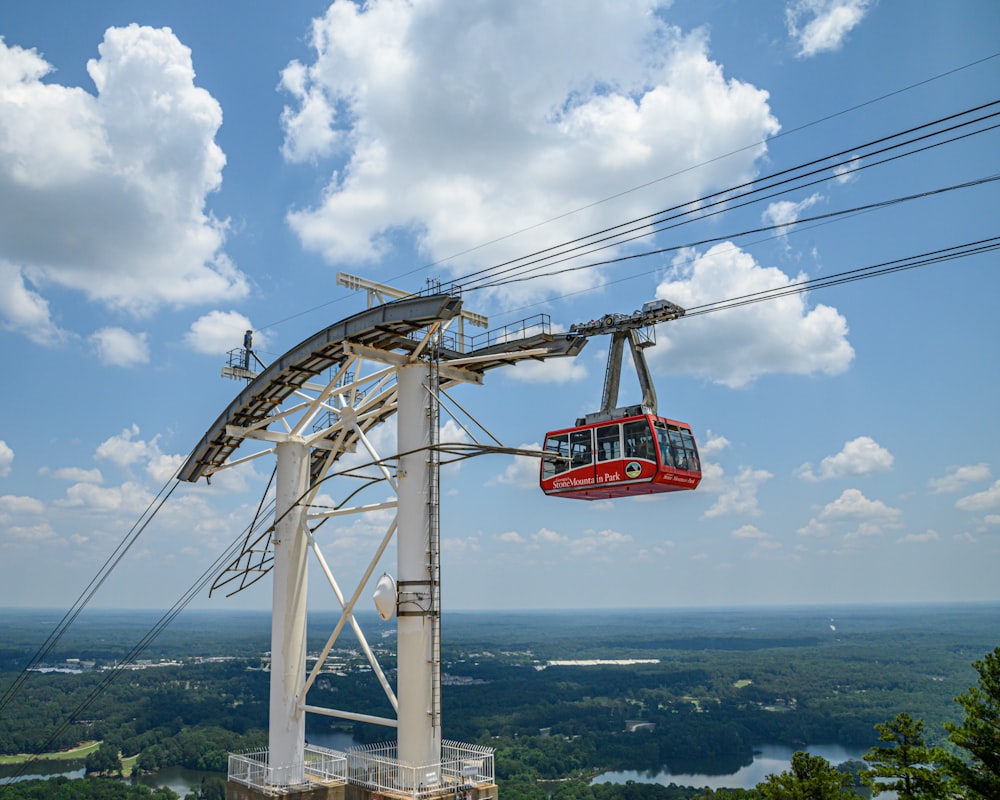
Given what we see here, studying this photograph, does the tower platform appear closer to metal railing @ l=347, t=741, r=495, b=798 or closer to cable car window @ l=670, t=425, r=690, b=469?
→ metal railing @ l=347, t=741, r=495, b=798

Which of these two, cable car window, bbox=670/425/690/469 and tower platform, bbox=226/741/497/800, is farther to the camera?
cable car window, bbox=670/425/690/469

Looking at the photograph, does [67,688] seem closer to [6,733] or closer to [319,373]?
[6,733]

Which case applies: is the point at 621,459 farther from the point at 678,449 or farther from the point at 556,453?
the point at 556,453

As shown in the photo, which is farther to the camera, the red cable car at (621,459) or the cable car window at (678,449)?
the cable car window at (678,449)

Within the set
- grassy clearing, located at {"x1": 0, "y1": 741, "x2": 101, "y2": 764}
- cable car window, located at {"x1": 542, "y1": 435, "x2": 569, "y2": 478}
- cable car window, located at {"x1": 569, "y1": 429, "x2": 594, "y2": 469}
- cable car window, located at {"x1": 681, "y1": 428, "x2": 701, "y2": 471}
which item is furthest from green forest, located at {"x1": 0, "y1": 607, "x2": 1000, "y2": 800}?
cable car window, located at {"x1": 681, "y1": 428, "x2": 701, "y2": 471}

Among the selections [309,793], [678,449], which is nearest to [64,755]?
[309,793]

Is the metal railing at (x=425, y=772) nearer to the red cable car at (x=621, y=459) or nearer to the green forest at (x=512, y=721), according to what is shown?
the red cable car at (x=621, y=459)

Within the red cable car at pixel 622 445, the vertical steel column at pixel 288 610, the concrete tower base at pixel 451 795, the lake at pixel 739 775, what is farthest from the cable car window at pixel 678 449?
the lake at pixel 739 775
